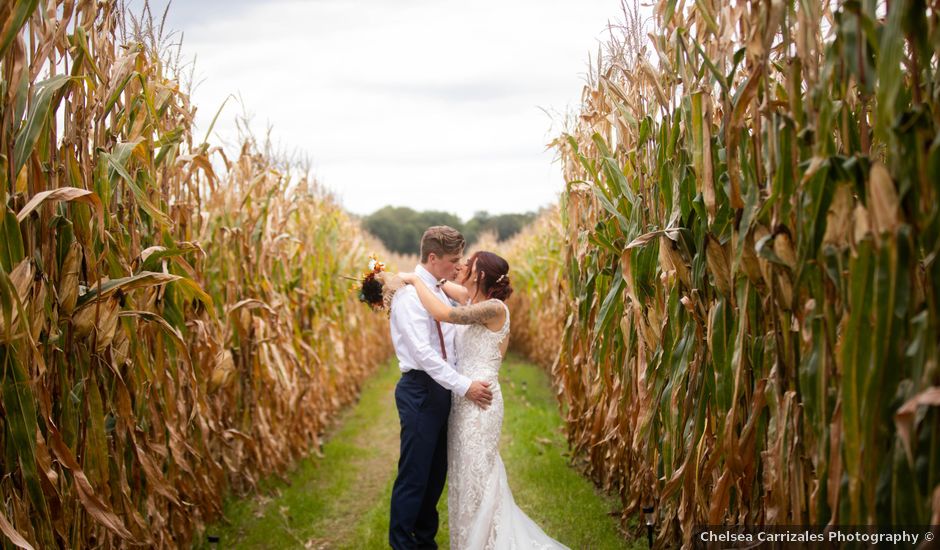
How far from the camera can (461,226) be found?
4850cm

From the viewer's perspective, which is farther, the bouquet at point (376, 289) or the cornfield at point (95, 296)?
the bouquet at point (376, 289)

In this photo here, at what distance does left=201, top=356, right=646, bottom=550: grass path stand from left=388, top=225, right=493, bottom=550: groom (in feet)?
1.95

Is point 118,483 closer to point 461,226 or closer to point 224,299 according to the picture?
point 224,299

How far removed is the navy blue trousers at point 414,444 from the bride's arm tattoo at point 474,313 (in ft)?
1.33

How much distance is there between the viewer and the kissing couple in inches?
152

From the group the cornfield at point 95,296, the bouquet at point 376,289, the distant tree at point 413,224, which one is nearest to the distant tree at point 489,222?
the distant tree at point 413,224

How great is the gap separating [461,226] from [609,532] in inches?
1744

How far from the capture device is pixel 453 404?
4133 mm

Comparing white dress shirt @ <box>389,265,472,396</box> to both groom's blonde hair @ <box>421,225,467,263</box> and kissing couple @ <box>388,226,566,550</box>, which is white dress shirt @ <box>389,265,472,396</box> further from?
groom's blonde hair @ <box>421,225,467,263</box>

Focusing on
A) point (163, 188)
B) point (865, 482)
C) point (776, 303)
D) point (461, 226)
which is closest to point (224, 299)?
point (163, 188)

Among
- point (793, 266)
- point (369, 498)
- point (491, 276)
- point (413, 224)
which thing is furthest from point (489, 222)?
point (793, 266)

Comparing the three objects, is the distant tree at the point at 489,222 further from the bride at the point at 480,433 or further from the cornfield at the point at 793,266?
the cornfield at the point at 793,266

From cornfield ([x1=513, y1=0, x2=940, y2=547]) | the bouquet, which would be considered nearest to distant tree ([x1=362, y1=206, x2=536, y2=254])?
the bouquet

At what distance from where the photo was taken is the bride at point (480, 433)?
3789 mm
